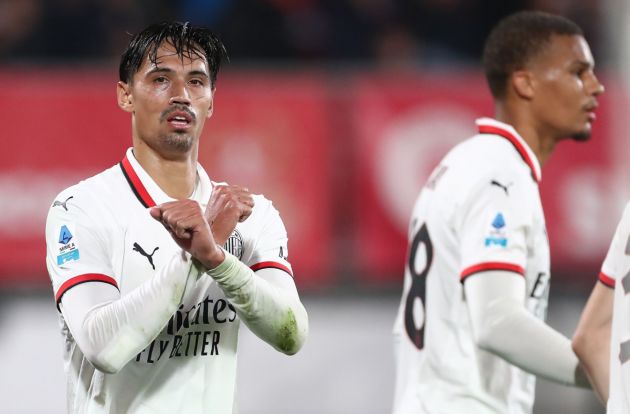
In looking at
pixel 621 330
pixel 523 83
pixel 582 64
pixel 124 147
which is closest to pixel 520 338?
pixel 621 330

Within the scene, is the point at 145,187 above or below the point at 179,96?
below

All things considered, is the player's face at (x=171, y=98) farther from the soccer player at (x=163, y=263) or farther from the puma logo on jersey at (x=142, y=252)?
the puma logo on jersey at (x=142, y=252)

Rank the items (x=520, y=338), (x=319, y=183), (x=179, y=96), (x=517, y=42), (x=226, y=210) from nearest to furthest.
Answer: (x=226, y=210) → (x=179, y=96) → (x=520, y=338) → (x=517, y=42) → (x=319, y=183)

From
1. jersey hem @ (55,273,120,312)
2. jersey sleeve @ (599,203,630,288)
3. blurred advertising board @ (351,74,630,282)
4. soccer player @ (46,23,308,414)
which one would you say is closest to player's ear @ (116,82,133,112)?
soccer player @ (46,23,308,414)

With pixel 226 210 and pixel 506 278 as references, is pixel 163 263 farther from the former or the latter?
pixel 506 278

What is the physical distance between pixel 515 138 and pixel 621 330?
1.31m

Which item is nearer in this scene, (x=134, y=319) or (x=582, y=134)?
(x=134, y=319)

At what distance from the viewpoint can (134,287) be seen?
11.4 feet

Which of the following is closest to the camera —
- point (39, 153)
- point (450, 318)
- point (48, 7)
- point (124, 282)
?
point (124, 282)

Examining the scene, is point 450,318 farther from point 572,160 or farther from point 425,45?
point 425,45

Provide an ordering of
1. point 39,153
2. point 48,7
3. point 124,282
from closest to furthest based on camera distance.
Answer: point 124,282, point 39,153, point 48,7

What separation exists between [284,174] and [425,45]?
213 centimetres

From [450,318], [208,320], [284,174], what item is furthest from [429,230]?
[284,174]

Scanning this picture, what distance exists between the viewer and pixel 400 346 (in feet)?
15.1
